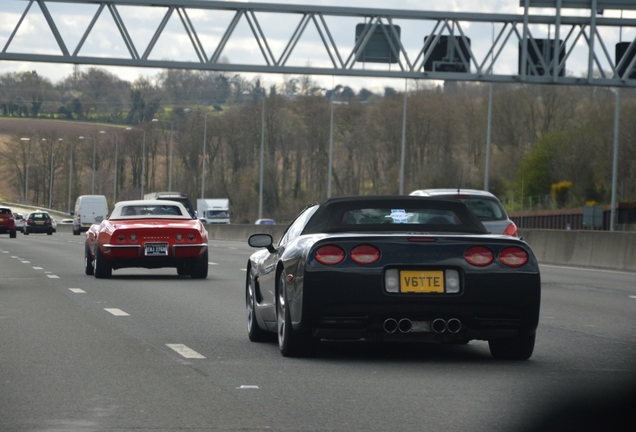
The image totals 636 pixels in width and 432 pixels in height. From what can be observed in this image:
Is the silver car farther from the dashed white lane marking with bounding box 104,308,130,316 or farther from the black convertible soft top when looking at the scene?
the black convertible soft top

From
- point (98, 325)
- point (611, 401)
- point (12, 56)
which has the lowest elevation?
point (98, 325)

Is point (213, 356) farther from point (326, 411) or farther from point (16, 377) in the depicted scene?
point (326, 411)

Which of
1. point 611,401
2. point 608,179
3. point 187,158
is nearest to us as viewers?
point 611,401

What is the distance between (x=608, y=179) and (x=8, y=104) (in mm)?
76862

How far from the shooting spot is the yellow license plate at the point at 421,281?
9.02 metres

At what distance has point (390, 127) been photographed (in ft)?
370

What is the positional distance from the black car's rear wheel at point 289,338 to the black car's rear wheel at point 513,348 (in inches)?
51.0

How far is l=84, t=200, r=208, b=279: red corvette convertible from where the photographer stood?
20.8 metres

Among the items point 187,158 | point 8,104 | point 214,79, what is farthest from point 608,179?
point 8,104

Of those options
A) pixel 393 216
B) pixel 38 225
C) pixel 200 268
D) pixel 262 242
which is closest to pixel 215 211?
pixel 38 225

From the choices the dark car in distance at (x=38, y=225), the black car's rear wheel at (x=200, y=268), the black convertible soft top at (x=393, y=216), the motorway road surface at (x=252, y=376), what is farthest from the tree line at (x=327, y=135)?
the black convertible soft top at (x=393, y=216)

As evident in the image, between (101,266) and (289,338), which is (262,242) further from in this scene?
(101,266)

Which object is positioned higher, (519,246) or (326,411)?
(519,246)

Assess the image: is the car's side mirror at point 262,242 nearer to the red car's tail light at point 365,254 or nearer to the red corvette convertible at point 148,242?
the red car's tail light at point 365,254
